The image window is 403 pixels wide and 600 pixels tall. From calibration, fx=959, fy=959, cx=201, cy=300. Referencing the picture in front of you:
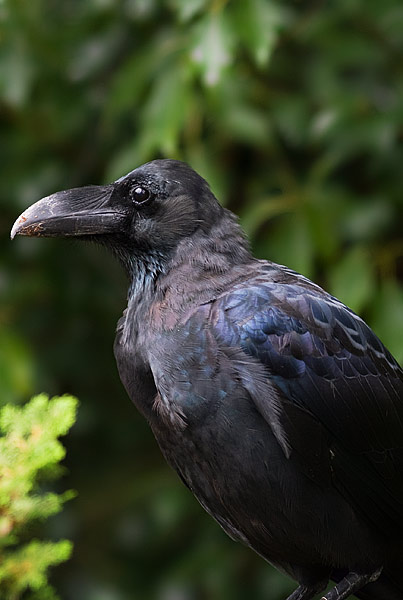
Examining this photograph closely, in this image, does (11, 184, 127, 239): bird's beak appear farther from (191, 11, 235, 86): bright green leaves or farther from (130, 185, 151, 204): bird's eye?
(191, 11, 235, 86): bright green leaves

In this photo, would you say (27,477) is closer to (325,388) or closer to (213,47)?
(325,388)

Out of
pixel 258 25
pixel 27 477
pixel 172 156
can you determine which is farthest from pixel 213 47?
pixel 27 477

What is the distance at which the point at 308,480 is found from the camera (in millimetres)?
2035

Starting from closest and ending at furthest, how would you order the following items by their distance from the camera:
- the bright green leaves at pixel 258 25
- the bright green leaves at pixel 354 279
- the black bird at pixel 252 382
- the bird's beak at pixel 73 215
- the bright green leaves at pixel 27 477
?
the bright green leaves at pixel 27 477
the black bird at pixel 252 382
the bird's beak at pixel 73 215
the bright green leaves at pixel 258 25
the bright green leaves at pixel 354 279

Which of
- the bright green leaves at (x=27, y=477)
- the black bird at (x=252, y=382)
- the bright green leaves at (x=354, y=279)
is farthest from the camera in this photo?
the bright green leaves at (x=354, y=279)

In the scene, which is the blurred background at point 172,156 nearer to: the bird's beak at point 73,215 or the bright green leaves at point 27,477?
the bird's beak at point 73,215

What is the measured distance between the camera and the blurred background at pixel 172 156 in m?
2.94

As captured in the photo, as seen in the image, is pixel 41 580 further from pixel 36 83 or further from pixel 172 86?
pixel 36 83

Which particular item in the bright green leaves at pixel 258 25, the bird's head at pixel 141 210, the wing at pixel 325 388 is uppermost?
the bright green leaves at pixel 258 25

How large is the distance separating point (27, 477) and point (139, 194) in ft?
2.43

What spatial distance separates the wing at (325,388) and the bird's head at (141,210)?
0.24 meters

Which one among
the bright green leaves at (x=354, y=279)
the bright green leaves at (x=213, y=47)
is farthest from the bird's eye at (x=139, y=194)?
the bright green leaves at (x=354, y=279)

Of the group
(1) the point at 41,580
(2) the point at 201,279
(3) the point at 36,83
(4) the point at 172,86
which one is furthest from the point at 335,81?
(1) the point at 41,580

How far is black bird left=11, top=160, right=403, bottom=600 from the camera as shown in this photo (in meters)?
2.00
